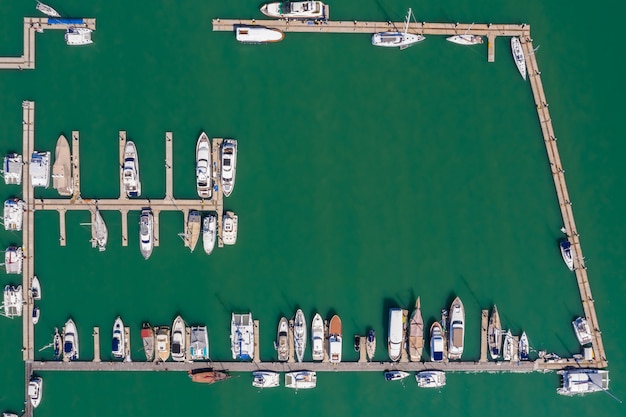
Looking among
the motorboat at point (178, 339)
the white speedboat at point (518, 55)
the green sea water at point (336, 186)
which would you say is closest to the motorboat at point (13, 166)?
the green sea water at point (336, 186)

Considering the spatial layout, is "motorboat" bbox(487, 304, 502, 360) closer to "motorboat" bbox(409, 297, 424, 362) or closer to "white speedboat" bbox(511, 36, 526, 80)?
"motorboat" bbox(409, 297, 424, 362)

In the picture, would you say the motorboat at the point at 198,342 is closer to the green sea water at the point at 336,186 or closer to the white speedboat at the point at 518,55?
the green sea water at the point at 336,186

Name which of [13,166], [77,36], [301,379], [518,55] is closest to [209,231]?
[301,379]

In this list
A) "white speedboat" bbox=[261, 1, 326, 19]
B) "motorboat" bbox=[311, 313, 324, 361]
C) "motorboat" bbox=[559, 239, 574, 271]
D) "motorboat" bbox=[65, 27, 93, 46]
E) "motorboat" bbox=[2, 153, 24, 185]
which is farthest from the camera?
"motorboat" bbox=[559, 239, 574, 271]

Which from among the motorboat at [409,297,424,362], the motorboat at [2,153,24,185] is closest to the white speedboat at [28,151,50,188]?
the motorboat at [2,153,24,185]

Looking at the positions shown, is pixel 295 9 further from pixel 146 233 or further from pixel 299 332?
pixel 299 332
